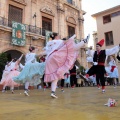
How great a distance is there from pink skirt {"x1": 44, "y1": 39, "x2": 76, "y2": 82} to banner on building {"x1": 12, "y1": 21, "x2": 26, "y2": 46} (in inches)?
410

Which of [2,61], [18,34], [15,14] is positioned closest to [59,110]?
[2,61]

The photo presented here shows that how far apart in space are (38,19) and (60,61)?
1340 centimetres

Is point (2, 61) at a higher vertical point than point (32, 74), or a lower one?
higher

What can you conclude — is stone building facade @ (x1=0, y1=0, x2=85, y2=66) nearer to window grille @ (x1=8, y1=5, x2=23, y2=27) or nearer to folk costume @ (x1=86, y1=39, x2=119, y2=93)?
window grille @ (x1=8, y1=5, x2=23, y2=27)

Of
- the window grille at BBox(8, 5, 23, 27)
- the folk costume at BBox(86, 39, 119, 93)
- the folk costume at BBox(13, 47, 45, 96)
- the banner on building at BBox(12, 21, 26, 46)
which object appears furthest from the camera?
the window grille at BBox(8, 5, 23, 27)

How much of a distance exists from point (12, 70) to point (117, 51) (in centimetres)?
491

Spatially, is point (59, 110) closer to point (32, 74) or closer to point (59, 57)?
point (59, 57)

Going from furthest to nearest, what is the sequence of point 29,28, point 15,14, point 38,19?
1. point 38,19
2. point 29,28
3. point 15,14

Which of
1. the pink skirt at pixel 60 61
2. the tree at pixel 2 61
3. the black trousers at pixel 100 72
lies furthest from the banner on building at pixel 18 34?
the pink skirt at pixel 60 61

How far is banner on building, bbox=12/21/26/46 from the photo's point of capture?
14.9 metres

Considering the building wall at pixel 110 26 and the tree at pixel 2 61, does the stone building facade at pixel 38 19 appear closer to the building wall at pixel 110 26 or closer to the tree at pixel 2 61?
the tree at pixel 2 61

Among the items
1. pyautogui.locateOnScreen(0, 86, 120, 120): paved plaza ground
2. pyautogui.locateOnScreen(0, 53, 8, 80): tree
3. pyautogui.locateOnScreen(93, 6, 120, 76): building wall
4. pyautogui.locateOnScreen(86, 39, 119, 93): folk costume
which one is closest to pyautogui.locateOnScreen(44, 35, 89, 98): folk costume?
pyautogui.locateOnScreen(0, 86, 120, 120): paved plaza ground

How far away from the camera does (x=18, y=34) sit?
15062 millimetres

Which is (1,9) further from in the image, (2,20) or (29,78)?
(29,78)
